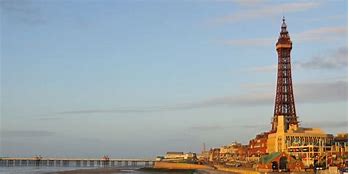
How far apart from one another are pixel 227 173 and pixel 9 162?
79.6 meters

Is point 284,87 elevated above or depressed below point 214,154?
above

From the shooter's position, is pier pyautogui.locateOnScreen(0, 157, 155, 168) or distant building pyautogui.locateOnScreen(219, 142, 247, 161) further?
pier pyautogui.locateOnScreen(0, 157, 155, 168)

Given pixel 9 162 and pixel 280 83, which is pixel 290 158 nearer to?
pixel 280 83

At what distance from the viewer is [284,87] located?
72.2 metres

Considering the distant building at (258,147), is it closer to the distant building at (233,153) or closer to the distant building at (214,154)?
the distant building at (233,153)

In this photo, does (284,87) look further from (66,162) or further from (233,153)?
(66,162)

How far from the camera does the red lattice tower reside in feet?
229

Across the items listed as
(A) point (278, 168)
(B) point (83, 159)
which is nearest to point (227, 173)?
(A) point (278, 168)

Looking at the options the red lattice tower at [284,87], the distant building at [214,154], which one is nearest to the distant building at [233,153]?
the distant building at [214,154]

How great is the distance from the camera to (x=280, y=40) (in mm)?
75250

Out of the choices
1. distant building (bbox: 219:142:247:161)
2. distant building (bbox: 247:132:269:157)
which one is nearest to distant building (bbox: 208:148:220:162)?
distant building (bbox: 219:142:247:161)

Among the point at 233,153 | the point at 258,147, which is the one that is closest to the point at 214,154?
the point at 233,153

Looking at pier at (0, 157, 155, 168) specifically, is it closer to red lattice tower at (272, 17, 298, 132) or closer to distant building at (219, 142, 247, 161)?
distant building at (219, 142, 247, 161)

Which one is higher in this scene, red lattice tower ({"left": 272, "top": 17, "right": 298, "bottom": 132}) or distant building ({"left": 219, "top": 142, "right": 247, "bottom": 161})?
red lattice tower ({"left": 272, "top": 17, "right": 298, "bottom": 132})
